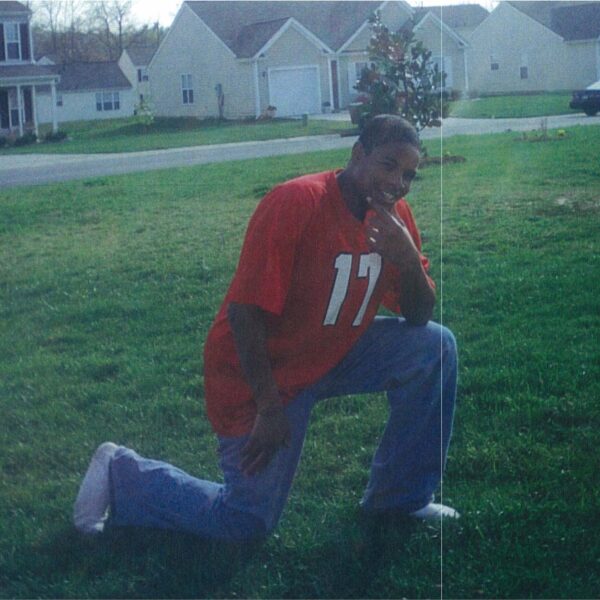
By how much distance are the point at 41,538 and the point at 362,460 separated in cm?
107

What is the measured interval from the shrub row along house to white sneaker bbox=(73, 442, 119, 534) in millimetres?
2528

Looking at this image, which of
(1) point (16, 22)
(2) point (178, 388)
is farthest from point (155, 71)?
(2) point (178, 388)

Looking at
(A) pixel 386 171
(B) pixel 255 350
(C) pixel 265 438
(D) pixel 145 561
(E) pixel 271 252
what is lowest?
(D) pixel 145 561

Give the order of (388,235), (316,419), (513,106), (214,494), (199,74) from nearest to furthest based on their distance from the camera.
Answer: (388,235)
(214,494)
(316,419)
(199,74)
(513,106)

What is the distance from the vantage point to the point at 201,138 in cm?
938

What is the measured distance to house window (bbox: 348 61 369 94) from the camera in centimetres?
907

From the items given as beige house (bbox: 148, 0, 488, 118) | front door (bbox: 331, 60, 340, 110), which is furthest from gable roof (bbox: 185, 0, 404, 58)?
front door (bbox: 331, 60, 340, 110)

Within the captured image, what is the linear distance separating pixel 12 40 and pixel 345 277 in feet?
9.32

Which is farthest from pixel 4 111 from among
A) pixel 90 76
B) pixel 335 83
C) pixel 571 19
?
pixel 571 19

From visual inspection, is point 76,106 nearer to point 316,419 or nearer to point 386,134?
point 316,419

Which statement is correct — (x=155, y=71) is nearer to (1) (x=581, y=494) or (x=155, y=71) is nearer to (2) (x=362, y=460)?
(2) (x=362, y=460)

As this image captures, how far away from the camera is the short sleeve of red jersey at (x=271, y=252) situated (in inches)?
104

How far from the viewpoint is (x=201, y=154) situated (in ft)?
39.9

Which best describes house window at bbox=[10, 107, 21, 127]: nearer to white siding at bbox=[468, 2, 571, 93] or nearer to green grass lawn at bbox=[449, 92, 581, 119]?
white siding at bbox=[468, 2, 571, 93]
